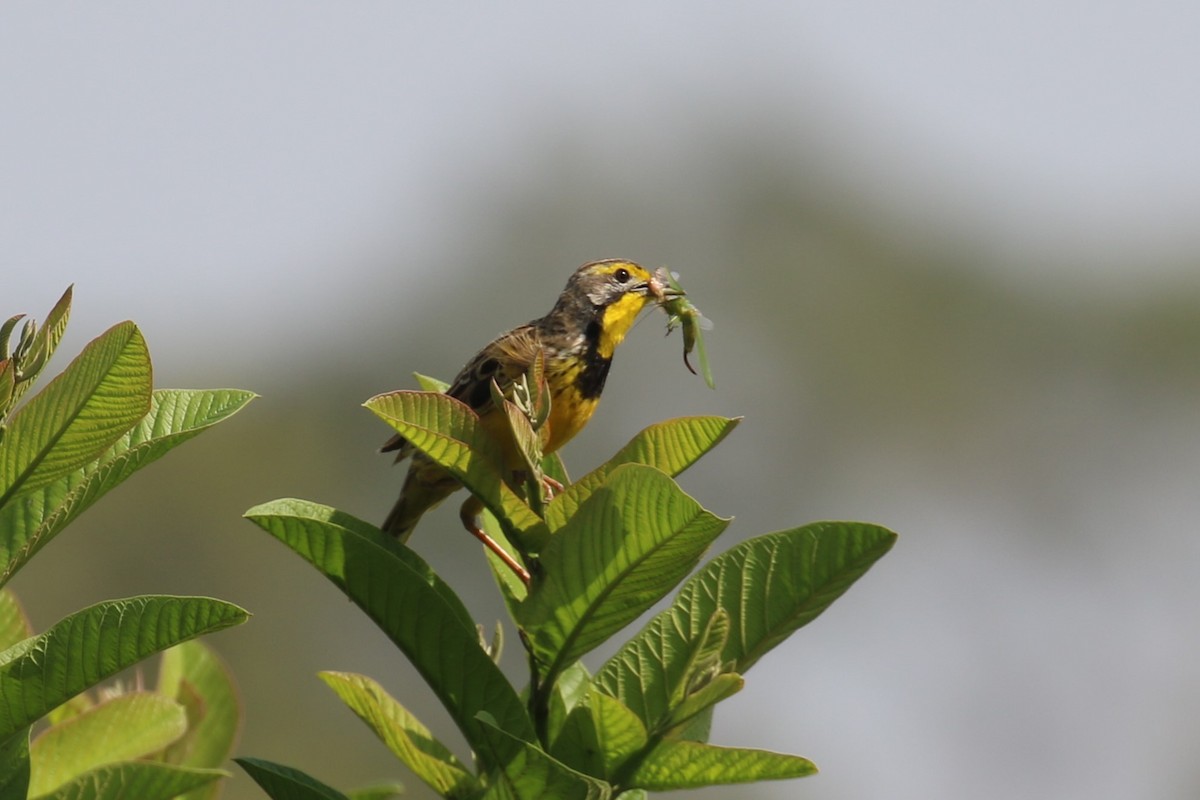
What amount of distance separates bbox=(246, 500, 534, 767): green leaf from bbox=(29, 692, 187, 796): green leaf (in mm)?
716

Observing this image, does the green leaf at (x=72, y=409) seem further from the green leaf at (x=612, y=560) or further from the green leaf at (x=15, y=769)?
the green leaf at (x=612, y=560)

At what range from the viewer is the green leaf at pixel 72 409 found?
235cm

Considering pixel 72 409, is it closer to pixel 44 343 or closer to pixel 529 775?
pixel 44 343

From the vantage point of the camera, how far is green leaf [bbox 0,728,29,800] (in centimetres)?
238

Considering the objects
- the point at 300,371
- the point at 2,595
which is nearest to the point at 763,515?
the point at 300,371

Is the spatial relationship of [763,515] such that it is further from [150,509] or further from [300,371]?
[150,509]

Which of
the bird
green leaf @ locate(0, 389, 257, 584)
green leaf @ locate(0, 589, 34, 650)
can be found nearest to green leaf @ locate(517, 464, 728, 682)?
green leaf @ locate(0, 389, 257, 584)

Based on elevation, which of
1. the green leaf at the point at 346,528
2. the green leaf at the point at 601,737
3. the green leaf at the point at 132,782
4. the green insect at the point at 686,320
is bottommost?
the green leaf at the point at 132,782

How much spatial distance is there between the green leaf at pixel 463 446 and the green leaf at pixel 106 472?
31 cm

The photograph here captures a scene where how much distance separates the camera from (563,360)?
4844 millimetres

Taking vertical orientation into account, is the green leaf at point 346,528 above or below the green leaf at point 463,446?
below

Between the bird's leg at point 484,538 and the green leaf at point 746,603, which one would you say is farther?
the bird's leg at point 484,538

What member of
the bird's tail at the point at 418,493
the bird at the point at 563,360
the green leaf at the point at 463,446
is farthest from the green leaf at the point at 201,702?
the bird's tail at the point at 418,493

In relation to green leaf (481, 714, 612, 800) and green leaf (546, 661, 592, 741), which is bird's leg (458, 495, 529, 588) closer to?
green leaf (546, 661, 592, 741)
